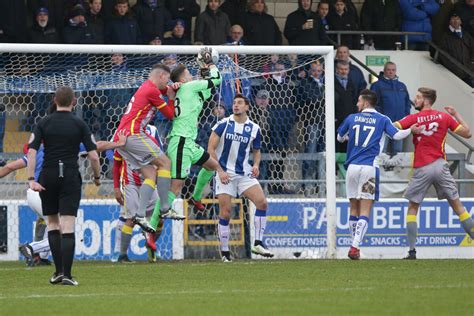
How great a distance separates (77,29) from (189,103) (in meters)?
5.27

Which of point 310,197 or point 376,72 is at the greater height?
point 376,72

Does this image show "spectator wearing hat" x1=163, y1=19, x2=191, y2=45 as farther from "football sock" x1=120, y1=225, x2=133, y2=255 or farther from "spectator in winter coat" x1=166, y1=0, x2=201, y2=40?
"football sock" x1=120, y1=225, x2=133, y2=255

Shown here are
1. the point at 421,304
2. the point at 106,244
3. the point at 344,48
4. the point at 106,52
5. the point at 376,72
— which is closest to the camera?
the point at 421,304

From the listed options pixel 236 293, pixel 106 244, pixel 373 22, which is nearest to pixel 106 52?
pixel 106 244

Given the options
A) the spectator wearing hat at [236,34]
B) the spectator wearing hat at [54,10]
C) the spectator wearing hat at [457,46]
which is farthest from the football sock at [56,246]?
the spectator wearing hat at [457,46]

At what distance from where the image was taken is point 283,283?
12711 mm

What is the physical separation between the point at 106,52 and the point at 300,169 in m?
3.88

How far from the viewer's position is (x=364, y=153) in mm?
16891

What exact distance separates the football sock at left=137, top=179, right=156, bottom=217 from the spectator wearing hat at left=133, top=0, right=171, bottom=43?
6243 millimetres

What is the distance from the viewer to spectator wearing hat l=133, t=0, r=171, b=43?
2150 cm

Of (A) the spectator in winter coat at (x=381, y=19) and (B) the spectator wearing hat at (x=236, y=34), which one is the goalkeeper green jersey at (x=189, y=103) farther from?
(A) the spectator in winter coat at (x=381, y=19)

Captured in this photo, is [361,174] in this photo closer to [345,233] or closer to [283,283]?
[345,233]

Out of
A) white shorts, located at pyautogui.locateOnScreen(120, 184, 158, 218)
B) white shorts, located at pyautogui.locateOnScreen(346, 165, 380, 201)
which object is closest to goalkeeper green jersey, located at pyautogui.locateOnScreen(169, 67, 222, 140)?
white shorts, located at pyautogui.locateOnScreen(120, 184, 158, 218)

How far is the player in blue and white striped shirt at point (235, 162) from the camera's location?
55.0ft
